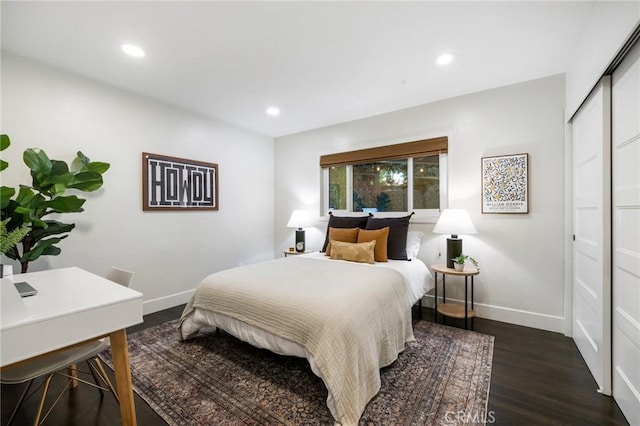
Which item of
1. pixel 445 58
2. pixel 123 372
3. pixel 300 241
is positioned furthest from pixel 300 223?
pixel 123 372

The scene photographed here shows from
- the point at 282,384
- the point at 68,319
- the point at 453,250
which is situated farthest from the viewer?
the point at 453,250

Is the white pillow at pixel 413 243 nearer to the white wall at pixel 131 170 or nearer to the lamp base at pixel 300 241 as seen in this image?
the lamp base at pixel 300 241

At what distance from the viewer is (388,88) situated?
116 inches

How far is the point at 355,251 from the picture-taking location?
2.93 meters

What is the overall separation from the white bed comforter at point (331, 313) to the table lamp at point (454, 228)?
58 centimetres

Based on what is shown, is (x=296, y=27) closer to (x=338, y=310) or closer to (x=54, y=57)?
(x=338, y=310)

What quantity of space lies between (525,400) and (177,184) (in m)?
3.87

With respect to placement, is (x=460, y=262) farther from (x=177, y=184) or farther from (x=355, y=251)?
(x=177, y=184)

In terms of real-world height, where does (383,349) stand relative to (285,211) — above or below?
below

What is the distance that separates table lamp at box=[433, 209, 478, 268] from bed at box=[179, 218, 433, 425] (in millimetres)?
523

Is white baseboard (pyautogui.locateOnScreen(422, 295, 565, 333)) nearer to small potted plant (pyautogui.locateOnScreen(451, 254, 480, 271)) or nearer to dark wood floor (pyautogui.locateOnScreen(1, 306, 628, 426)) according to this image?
dark wood floor (pyautogui.locateOnScreen(1, 306, 628, 426))

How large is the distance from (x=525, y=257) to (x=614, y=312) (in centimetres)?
113

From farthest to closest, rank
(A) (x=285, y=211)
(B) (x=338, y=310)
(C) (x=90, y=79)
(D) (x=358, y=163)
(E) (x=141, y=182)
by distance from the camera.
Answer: (A) (x=285, y=211) → (D) (x=358, y=163) → (E) (x=141, y=182) → (C) (x=90, y=79) → (B) (x=338, y=310)

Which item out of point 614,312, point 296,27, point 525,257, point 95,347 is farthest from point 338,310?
point 525,257
